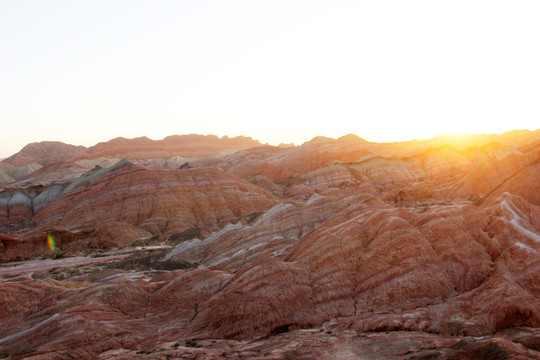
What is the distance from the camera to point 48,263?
143 ft

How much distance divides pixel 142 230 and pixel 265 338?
4525cm

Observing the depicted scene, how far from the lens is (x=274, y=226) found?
35875mm

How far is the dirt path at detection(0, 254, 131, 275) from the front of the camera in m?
40.5

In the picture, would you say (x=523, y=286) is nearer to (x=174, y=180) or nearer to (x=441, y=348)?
(x=441, y=348)

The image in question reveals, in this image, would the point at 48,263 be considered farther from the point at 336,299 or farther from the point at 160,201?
the point at 336,299

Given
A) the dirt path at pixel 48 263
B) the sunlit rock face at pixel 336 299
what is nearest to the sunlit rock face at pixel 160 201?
the dirt path at pixel 48 263

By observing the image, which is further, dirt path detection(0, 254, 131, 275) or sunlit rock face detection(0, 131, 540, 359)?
dirt path detection(0, 254, 131, 275)

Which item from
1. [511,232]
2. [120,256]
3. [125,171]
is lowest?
[120,256]

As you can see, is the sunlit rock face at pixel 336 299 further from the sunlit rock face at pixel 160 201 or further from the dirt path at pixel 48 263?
the sunlit rock face at pixel 160 201

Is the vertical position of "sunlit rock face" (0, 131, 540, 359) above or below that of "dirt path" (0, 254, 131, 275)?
above

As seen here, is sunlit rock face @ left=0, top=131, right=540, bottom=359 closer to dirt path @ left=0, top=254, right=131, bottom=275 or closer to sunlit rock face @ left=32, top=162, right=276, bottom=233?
dirt path @ left=0, top=254, right=131, bottom=275

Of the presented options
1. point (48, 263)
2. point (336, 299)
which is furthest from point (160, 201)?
point (336, 299)

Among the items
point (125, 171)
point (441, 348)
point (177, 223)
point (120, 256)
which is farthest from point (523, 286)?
point (125, 171)

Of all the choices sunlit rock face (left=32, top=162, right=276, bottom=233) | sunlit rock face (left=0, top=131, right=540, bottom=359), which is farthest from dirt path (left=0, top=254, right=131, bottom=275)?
sunlit rock face (left=32, top=162, right=276, bottom=233)
